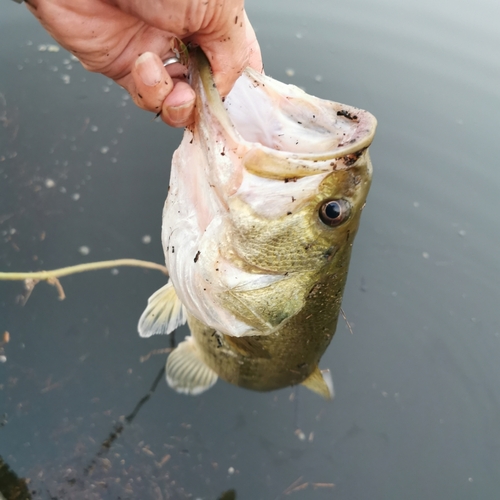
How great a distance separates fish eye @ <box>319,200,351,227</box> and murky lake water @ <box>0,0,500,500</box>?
63.8 inches

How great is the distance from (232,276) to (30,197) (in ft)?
6.81

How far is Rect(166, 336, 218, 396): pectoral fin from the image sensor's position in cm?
208

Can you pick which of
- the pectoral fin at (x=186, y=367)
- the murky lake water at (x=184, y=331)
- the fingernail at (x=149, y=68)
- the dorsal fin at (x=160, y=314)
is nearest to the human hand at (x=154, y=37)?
the fingernail at (x=149, y=68)

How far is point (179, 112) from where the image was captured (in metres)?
1.02

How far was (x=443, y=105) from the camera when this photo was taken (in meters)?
3.77

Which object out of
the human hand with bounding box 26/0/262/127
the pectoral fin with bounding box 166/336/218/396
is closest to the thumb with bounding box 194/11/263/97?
the human hand with bounding box 26/0/262/127

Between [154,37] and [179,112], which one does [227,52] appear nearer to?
[179,112]

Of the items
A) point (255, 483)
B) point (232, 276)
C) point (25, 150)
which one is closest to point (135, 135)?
point (25, 150)

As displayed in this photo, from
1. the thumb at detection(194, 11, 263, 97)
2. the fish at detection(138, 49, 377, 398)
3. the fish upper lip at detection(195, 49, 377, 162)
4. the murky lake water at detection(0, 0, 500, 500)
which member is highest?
the thumb at detection(194, 11, 263, 97)

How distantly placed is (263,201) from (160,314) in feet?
3.26

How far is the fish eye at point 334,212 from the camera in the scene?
1074 mm

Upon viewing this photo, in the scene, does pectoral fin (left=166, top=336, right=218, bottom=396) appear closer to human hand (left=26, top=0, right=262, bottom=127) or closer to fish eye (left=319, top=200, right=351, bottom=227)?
fish eye (left=319, top=200, right=351, bottom=227)

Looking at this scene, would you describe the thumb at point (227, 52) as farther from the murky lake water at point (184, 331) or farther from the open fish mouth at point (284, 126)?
the murky lake water at point (184, 331)

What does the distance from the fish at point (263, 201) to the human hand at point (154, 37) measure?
53 mm
